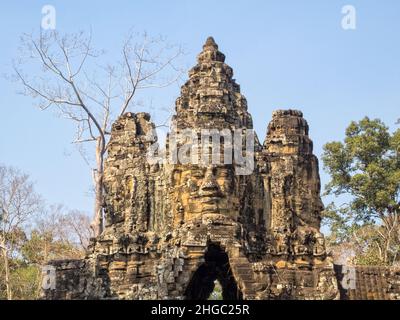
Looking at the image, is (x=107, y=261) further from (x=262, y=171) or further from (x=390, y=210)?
(x=390, y=210)

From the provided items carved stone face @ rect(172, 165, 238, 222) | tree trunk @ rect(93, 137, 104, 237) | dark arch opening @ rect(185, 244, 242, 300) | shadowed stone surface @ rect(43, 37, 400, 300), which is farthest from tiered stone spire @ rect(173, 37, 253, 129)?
tree trunk @ rect(93, 137, 104, 237)

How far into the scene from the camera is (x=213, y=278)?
18797mm

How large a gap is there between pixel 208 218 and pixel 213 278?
2904 millimetres

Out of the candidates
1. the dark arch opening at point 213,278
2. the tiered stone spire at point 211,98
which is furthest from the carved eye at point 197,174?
the dark arch opening at point 213,278

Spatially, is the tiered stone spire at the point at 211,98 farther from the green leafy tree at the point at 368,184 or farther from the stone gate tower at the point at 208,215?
the green leafy tree at the point at 368,184

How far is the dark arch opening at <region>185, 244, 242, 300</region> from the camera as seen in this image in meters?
17.7

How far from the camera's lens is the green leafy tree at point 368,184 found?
26.3m

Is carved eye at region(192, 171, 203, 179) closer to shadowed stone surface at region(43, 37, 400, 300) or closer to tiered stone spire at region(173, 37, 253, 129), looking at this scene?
shadowed stone surface at region(43, 37, 400, 300)

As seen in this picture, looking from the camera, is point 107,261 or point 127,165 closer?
point 107,261

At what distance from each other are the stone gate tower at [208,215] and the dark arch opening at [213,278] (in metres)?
0.03

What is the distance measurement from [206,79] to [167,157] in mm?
2110

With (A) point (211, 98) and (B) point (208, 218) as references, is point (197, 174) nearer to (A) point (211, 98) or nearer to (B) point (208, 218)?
(B) point (208, 218)

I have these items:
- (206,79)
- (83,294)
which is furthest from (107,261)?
(206,79)

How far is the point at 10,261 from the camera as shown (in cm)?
2975
